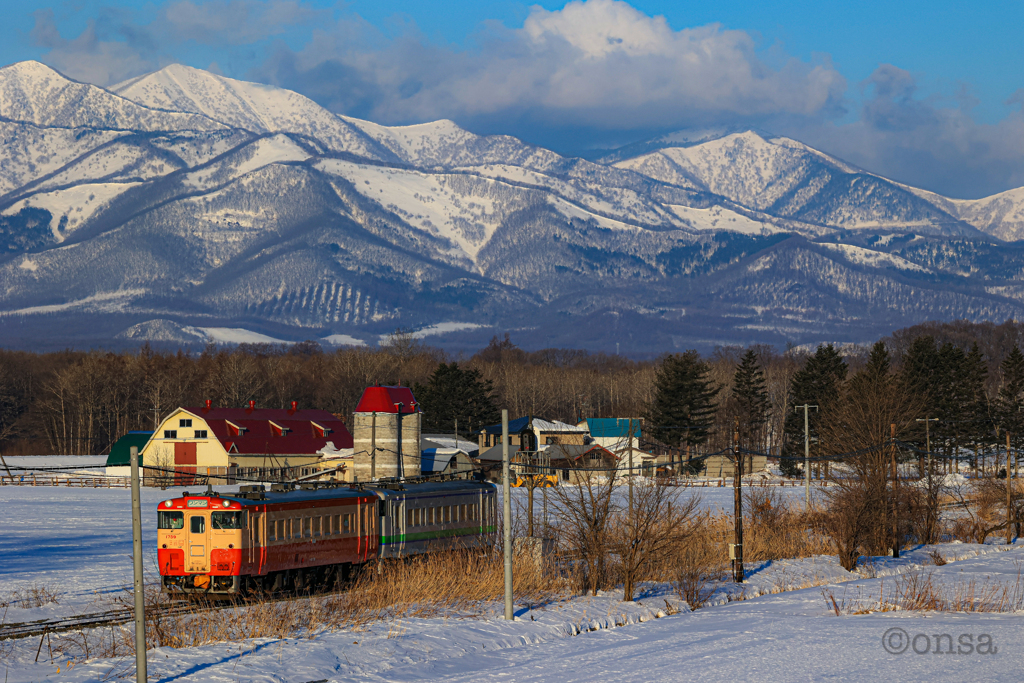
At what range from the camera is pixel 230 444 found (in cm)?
10781

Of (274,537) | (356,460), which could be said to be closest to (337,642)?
(274,537)

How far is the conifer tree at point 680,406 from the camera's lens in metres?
125

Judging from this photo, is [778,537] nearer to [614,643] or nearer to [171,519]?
[614,643]

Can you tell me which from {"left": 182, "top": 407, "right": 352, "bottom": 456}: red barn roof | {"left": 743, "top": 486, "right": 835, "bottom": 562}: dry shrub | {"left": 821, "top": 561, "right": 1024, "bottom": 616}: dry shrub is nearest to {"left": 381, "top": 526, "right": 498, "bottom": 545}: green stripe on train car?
{"left": 743, "top": 486, "right": 835, "bottom": 562}: dry shrub

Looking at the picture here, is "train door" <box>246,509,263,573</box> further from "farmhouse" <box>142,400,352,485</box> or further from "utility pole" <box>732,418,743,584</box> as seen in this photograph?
"farmhouse" <box>142,400,352,485</box>

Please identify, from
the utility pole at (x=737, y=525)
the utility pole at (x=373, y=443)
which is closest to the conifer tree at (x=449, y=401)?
the utility pole at (x=373, y=443)

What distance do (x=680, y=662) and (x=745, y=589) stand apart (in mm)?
17714

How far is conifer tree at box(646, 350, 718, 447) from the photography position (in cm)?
12469

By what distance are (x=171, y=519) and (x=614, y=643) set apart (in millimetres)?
16284

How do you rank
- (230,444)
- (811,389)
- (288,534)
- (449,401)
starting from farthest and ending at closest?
1. (449,401)
2. (811,389)
3. (230,444)
4. (288,534)

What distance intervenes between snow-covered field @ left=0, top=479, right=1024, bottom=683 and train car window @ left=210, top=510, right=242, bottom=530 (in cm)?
405

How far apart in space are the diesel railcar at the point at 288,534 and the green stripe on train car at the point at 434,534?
41mm

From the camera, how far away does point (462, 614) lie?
33.3 meters

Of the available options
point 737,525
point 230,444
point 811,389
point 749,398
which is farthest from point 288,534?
point 749,398
